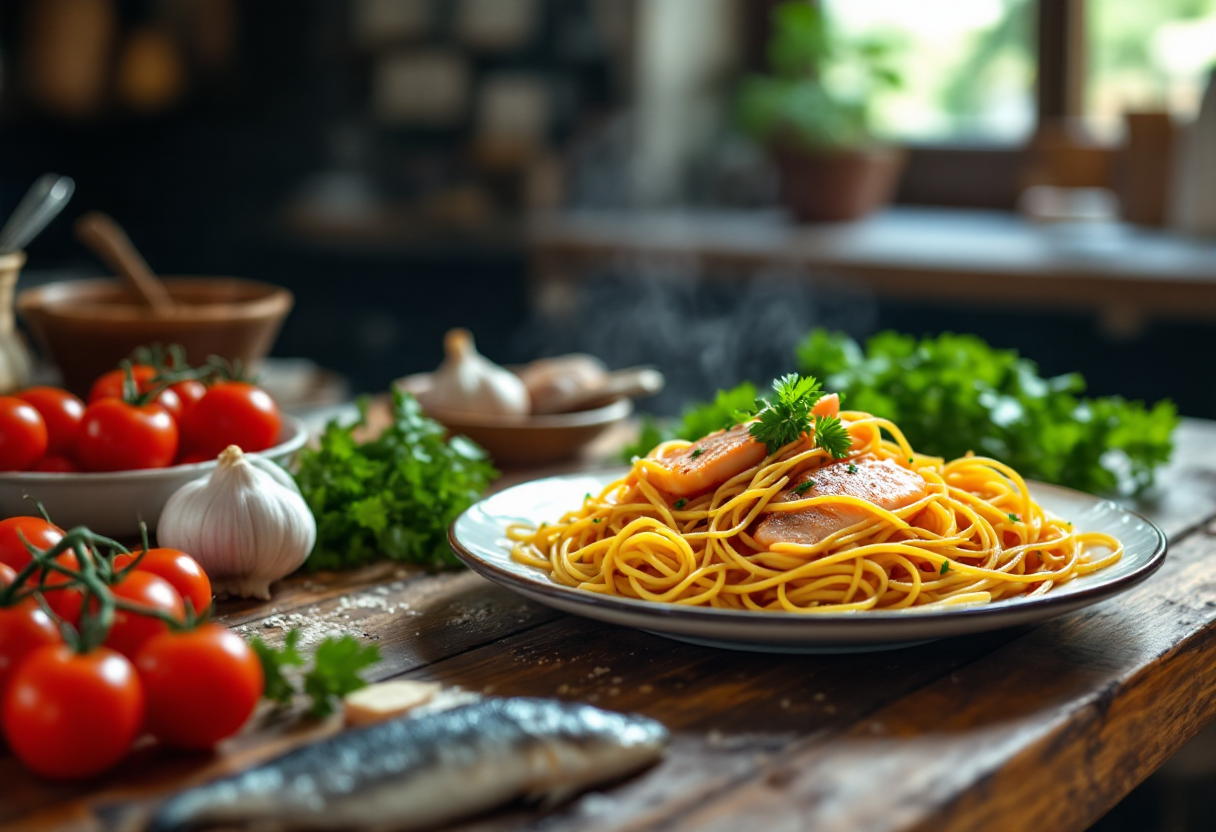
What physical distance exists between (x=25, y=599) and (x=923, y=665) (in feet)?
2.44

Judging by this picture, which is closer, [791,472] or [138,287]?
[791,472]

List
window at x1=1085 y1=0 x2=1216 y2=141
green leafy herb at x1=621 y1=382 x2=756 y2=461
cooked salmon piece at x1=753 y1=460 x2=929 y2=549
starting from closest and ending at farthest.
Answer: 1. cooked salmon piece at x1=753 y1=460 x2=929 y2=549
2. green leafy herb at x1=621 y1=382 x2=756 y2=461
3. window at x1=1085 y1=0 x2=1216 y2=141

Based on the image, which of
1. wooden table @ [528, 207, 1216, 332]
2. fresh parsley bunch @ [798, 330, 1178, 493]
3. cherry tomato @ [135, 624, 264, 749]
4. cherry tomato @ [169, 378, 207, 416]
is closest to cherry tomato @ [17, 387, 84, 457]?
cherry tomato @ [169, 378, 207, 416]

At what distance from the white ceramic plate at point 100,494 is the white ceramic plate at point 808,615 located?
0.33 m

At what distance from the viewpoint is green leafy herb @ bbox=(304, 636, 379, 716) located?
100 centimetres

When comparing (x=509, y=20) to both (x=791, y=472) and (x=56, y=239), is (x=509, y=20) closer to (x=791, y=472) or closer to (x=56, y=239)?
(x=56, y=239)

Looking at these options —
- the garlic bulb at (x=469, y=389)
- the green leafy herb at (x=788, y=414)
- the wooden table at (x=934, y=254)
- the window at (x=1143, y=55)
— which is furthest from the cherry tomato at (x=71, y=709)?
the window at (x=1143, y=55)

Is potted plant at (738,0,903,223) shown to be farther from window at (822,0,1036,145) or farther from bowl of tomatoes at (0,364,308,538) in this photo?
bowl of tomatoes at (0,364,308,538)

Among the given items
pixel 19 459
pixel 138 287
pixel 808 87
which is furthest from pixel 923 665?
pixel 808 87

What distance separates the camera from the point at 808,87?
4383mm

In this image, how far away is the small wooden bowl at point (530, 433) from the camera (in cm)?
179

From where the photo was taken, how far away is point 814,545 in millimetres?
1168

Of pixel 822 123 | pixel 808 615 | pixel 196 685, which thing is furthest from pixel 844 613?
pixel 822 123

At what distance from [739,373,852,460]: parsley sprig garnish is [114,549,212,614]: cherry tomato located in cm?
53
